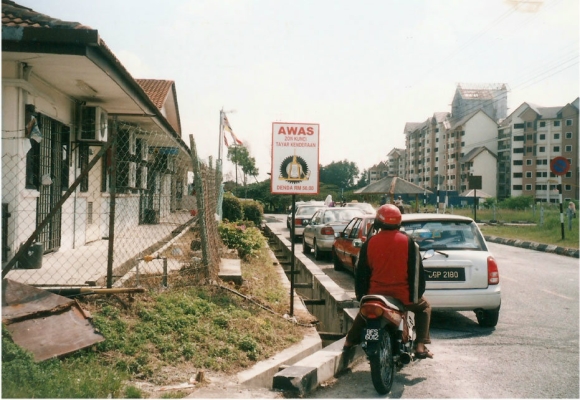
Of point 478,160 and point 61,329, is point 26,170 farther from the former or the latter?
point 478,160

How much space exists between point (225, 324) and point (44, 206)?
513 cm

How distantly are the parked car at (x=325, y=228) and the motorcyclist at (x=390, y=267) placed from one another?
35.2 ft

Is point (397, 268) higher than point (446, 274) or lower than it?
higher

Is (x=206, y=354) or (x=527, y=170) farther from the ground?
(x=527, y=170)

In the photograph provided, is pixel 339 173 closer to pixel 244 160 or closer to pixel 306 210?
pixel 244 160

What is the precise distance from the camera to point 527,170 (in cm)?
8575

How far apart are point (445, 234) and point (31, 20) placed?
6.29 metres

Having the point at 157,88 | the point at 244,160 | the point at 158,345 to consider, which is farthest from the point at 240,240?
the point at 244,160

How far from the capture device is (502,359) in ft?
20.8

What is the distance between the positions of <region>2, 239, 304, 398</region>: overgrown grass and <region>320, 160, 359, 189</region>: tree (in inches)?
4336

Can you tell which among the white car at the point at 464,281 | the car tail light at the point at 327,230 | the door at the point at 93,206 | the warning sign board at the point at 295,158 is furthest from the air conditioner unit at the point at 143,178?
the white car at the point at 464,281

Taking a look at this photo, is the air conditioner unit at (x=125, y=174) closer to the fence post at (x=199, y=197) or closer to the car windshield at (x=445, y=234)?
the fence post at (x=199, y=197)

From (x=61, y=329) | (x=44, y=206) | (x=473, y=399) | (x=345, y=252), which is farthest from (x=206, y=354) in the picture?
(x=345, y=252)

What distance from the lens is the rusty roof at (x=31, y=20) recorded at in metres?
6.64
